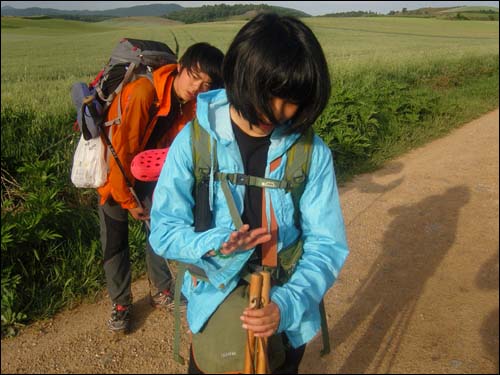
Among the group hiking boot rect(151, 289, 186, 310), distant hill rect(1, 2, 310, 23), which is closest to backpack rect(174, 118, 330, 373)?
hiking boot rect(151, 289, 186, 310)

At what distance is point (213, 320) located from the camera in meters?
1.18

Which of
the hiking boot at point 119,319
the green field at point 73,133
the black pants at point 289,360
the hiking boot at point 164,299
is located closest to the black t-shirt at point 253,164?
the black pants at point 289,360

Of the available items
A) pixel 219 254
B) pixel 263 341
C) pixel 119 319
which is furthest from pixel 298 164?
pixel 119 319

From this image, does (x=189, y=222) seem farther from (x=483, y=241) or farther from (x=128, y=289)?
(x=483, y=241)

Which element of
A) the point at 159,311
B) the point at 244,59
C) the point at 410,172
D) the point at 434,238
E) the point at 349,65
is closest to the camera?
the point at 244,59

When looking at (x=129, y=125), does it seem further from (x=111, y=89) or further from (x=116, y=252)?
(x=116, y=252)

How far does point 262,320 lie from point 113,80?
5.35ft

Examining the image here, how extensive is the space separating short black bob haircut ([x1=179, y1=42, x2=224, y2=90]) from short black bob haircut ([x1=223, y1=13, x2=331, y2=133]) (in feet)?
3.38

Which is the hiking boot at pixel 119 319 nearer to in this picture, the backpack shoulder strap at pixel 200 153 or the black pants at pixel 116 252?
the black pants at pixel 116 252

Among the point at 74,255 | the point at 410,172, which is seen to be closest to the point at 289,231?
the point at 74,255

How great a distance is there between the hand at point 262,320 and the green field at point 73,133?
885 millimetres

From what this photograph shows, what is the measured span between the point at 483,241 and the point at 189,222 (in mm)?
3219

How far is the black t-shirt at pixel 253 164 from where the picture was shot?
1.24m

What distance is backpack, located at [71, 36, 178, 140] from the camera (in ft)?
7.13
